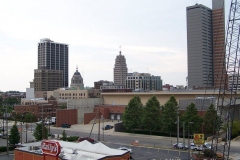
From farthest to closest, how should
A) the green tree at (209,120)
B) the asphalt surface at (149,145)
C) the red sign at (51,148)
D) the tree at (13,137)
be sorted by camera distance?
1. the green tree at (209,120)
2. the tree at (13,137)
3. the asphalt surface at (149,145)
4. the red sign at (51,148)

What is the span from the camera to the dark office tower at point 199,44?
18175 cm

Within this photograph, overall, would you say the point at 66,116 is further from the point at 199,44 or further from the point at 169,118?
the point at 199,44

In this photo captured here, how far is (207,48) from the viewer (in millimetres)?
186750

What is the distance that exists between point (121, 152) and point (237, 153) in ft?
72.9

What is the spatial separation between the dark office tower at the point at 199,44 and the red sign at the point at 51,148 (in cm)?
16029

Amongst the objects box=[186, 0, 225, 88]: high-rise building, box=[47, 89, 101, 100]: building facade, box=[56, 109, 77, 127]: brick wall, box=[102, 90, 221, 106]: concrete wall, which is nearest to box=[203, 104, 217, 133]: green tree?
box=[102, 90, 221, 106]: concrete wall

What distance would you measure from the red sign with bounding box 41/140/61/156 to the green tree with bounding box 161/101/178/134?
3434cm

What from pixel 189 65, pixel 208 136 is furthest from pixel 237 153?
pixel 189 65

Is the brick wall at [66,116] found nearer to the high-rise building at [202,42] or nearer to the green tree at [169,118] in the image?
the green tree at [169,118]

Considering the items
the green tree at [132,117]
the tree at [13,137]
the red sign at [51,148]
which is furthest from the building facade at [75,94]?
the red sign at [51,148]

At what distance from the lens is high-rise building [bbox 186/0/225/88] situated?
181750mm

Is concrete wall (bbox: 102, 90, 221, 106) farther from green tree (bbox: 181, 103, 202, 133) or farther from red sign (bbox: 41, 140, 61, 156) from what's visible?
red sign (bbox: 41, 140, 61, 156)

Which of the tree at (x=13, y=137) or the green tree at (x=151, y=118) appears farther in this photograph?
the green tree at (x=151, y=118)

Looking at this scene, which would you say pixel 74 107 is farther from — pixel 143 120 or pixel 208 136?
pixel 208 136
